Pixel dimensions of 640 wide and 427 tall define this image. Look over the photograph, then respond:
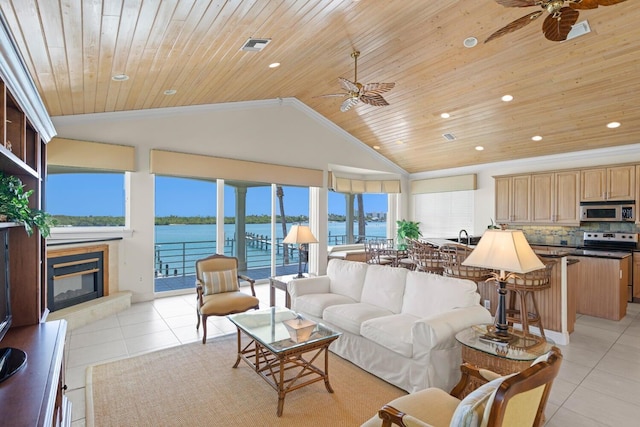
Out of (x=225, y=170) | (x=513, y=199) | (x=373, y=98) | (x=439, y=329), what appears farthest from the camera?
(x=513, y=199)

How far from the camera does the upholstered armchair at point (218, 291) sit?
3815 mm

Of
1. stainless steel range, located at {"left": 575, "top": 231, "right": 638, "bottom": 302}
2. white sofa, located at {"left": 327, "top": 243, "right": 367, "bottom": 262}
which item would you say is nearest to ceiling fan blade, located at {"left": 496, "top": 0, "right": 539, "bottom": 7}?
stainless steel range, located at {"left": 575, "top": 231, "right": 638, "bottom": 302}

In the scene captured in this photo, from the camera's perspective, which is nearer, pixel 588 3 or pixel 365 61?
pixel 588 3

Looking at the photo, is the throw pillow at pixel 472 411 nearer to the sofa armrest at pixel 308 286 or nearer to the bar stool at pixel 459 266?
the bar stool at pixel 459 266

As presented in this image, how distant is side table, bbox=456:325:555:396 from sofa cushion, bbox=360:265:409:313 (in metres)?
1.02

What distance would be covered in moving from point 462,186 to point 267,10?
250 inches

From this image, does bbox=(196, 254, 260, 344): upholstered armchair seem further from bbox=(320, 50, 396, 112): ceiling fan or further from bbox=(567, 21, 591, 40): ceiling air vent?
bbox=(567, 21, 591, 40): ceiling air vent

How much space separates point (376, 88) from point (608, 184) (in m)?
4.69

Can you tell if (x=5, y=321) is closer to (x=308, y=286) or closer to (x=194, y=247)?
(x=308, y=286)

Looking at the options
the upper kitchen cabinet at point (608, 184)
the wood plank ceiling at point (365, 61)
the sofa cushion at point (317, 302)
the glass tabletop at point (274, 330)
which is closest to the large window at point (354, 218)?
the wood plank ceiling at point (365, 61)

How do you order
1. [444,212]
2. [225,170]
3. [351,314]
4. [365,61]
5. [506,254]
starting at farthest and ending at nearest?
[444,212] → [225,170] → [365,61] → [351,314] → [506,254]

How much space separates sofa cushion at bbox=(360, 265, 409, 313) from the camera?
11.6ft

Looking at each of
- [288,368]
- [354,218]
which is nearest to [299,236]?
[288,368]

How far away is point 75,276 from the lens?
469 centimetres
